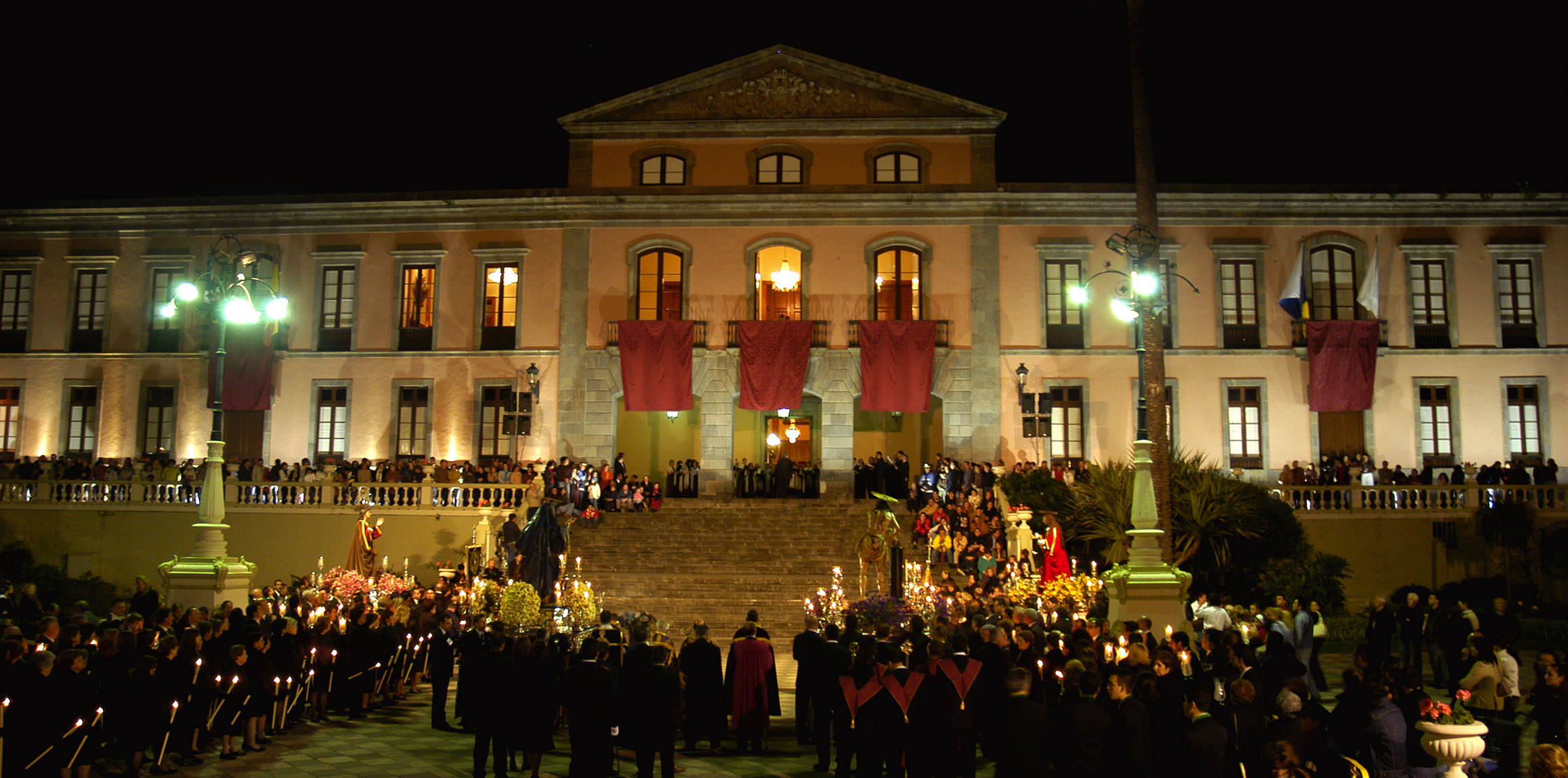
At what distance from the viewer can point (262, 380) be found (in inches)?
1248

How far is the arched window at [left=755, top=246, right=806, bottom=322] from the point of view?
3184 cm

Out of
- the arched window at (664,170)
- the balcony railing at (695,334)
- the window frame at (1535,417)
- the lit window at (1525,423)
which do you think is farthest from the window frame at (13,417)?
the lit window at (1525,423)

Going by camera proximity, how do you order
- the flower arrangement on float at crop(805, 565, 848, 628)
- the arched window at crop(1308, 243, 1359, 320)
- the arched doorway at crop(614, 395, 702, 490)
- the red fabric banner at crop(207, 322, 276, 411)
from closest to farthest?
the flower arrangement on float at crop(805, 565, 848, 628) < the arched window at crop(1308, 243, 1359, 320) < the red fabric banner at crop(207, 322, 276, 411) < the arched doorway at crop(614, 395, 702, 490)

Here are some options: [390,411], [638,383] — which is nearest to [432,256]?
[390,411]

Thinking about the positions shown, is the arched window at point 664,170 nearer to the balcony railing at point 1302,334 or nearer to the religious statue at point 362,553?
the religious statue at point 362,553

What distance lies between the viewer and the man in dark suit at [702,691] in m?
12.5

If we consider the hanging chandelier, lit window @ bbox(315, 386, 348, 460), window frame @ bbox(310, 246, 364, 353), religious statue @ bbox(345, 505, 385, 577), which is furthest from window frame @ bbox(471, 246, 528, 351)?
religious statue @ bbox(345, 505, 385, 577)

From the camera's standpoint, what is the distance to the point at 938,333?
3128 cm

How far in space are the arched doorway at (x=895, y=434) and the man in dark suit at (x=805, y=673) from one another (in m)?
19.5

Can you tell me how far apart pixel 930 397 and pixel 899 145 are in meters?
6.81

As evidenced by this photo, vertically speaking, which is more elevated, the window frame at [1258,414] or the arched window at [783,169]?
the arched window at [783,169]

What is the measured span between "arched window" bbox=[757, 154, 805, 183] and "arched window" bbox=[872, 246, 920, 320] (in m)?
3.11

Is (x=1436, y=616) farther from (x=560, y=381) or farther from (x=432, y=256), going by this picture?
(x=432, y=256)

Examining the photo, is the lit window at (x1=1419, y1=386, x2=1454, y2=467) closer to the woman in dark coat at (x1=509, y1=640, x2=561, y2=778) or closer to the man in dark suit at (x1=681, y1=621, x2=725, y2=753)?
the man in dark suit at (x1=681, y1=621, x2=725, y2=753)
